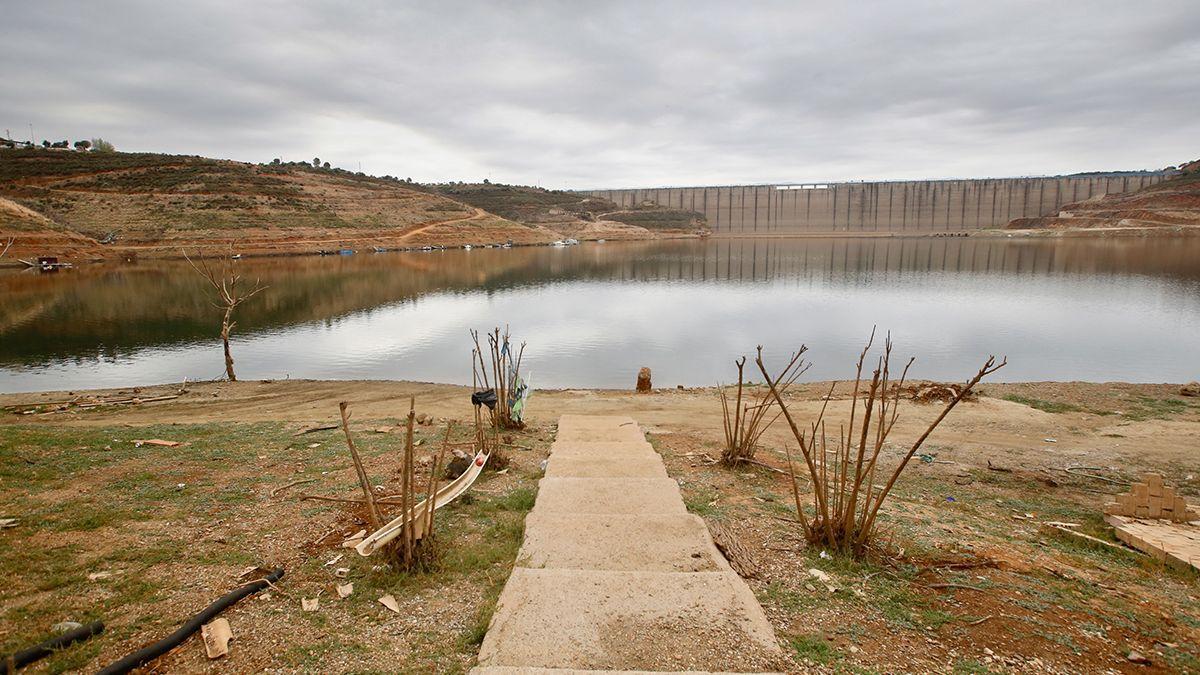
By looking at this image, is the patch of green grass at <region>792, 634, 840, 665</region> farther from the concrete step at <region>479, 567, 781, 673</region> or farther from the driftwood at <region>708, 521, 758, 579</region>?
the driftwood at <region>708, 521, 758, 579</region>

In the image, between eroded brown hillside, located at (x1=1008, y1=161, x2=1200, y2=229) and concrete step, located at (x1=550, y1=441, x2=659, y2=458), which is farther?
eroded brown hillside, located at (x1=1008, y1=161, x2=1200, y2=229)

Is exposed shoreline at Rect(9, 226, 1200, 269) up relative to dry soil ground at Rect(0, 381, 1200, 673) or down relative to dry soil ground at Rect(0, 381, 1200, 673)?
up

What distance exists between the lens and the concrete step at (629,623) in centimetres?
363

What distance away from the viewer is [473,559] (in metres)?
5.13

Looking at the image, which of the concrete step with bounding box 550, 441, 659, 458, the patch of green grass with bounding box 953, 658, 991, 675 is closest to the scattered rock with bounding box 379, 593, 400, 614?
the patch of green grass with bounding box 953, 658, 991, 675

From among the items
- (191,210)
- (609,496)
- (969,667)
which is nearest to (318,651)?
(609,496)

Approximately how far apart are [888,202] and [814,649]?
5583 inches

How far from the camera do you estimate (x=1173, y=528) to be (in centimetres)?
625

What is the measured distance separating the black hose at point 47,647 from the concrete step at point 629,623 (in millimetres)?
2627

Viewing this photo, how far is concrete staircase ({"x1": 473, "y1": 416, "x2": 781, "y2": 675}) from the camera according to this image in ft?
12.0

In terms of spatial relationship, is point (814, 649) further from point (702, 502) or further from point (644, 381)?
point (644, 381)

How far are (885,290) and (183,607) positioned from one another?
131 ft

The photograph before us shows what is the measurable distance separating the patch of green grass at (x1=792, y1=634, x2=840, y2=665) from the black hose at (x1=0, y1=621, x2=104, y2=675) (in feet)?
15.1

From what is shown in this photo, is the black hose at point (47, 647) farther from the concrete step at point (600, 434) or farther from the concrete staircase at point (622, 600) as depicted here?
the concrete step at point (600, 434)
